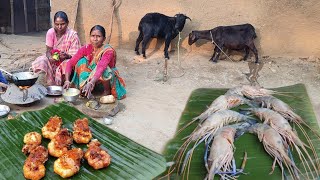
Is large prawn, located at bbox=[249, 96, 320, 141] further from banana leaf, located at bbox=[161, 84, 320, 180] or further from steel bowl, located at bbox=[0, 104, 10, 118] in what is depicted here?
steel bowl, located at bbox=[0, 104, 10, 118]

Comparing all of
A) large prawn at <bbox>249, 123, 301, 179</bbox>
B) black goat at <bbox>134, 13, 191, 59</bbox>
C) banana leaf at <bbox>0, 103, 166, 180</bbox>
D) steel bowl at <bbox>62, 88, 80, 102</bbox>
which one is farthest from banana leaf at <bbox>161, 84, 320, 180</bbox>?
black goat at <bbox>134, 13, 191, 59</bbox>

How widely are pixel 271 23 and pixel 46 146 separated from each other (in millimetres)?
5640

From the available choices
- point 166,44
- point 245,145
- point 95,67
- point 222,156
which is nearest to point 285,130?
point 245,145

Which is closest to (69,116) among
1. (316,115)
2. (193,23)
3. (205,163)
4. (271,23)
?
(205,163)

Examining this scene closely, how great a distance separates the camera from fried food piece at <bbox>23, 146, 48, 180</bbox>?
11.1 feet

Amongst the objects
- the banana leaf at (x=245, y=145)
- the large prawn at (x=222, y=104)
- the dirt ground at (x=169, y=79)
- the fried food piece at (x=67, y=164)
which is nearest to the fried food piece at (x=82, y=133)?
the fried food piece at (x=67, y=164)

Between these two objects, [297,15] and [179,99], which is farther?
[297,15]

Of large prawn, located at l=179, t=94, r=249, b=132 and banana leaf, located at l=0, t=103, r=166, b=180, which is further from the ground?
large prawn, located at l=179, t=94, r=249, b=132

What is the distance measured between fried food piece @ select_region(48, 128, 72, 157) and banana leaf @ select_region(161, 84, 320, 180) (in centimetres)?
111

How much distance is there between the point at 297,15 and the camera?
301 inches

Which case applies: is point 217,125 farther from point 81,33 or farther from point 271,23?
point 81,33

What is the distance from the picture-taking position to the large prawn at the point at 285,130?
13.5 feet

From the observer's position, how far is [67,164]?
3465 mm

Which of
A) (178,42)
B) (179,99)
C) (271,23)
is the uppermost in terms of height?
(271,23)
